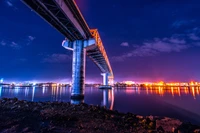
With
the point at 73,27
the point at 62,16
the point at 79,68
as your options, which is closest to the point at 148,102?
the point at 79,68

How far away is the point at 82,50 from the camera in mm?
27562

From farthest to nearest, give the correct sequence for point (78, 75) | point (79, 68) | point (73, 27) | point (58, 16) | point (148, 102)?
point (148, 102) → point (79, 68) → point (78, 75) → point (73, 27) → point (58, 16)

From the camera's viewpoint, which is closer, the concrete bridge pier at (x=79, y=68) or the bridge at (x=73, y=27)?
the bridge at (x=73, y=27)

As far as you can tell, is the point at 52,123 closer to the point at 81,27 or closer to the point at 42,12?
the point at 42,12

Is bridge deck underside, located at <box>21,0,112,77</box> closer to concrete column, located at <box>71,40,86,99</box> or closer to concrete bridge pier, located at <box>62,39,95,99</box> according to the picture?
concrete bridge pier, located at <box>62,39,95,99</box>

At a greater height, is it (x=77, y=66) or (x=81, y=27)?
(x=81, y=27)

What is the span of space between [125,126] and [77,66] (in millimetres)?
20355

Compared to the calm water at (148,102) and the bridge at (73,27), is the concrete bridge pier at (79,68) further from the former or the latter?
the calm water at (148,102)

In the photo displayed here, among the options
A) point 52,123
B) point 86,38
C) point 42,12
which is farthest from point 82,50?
point 52,123

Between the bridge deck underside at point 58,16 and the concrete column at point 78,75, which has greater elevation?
the bridge deck underside at point 58,16

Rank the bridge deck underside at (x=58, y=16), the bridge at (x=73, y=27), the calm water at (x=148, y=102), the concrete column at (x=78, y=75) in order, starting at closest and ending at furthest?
the bridge deck underside at (x=58, y=16), the bridge at (x=73, y=27), the calm water at (x=148, y=102), the concrete column at (x=78, y=75)

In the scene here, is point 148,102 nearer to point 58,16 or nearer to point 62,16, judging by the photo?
point 62,16

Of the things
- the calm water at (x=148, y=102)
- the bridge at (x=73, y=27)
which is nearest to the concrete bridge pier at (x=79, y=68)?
the bridge at (x=73, y=27)

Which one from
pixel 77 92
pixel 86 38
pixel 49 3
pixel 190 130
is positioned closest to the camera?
pixel 190 130
